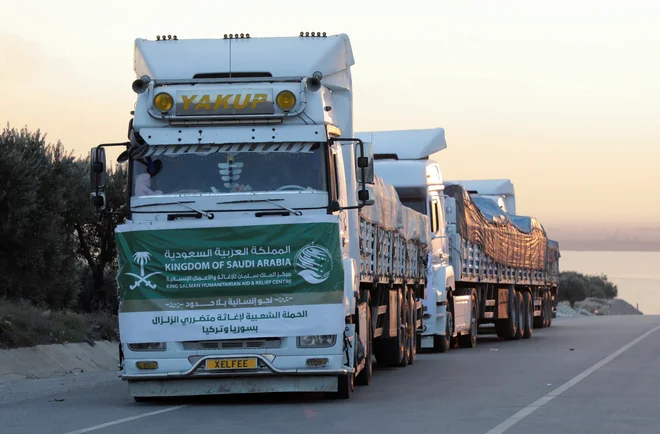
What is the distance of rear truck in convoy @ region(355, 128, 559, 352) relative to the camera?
26.9 meters

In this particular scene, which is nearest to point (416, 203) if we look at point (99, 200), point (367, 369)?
point (367, 369)

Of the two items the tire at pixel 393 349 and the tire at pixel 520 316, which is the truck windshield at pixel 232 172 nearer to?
the tire at pixel 393 349

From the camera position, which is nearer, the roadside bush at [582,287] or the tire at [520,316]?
the tire at [520,316]

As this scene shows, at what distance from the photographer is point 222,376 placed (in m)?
14.8

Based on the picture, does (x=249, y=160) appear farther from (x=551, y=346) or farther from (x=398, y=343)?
(x=551, y=346)

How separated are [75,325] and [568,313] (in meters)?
54.7

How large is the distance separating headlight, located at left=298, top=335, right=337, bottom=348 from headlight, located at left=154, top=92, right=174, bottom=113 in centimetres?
311

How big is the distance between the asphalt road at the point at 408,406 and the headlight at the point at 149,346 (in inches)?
26.7

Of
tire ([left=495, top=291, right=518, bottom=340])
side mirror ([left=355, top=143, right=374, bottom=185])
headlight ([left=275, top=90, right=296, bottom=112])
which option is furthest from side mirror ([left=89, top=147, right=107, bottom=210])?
tire ([left=495, top=291, right=518, bottom=340])

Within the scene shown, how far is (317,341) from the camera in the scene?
48.6ft

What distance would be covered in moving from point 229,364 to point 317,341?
102 cm

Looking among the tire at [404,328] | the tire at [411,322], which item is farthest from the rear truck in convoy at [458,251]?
the tire at [404,328]

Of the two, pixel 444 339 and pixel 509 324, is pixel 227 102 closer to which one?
pixel 444 339

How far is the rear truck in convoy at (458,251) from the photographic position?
26875mm
